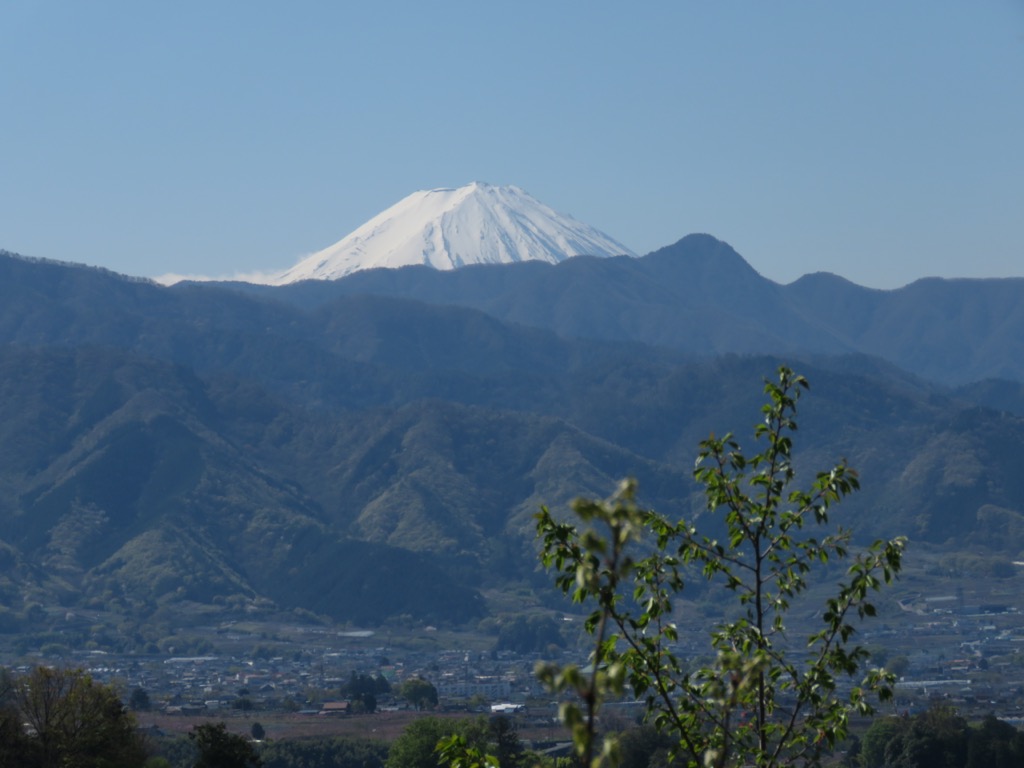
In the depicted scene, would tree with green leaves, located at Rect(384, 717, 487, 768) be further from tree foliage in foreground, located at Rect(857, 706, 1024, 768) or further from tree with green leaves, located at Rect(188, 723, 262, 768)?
tree foliage in foreground, located at Rect(857, 706, 1024, 768)

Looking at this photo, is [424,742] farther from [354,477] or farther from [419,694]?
[354,477]

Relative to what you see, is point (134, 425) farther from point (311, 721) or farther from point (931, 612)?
point (311, 721)

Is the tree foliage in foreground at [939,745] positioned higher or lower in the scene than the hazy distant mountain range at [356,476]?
lower

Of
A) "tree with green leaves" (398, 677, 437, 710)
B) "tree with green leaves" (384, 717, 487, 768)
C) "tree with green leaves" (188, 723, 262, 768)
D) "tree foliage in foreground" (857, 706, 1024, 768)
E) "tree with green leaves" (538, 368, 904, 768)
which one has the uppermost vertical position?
"tree with green leaves" (538, 368, 904, 768)

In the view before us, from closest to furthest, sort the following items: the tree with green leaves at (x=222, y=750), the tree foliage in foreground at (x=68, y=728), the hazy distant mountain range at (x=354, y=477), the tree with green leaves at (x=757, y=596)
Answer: the tree with green leaves at (x=757, y=596)
the tree foliage in foreground at (x=68, y=728)
the tree with green leaves at (x=222, y=750)
the hazy distant mountain range at (x=354, y=477)

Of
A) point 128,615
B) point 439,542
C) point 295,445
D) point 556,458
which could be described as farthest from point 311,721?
point 295,445

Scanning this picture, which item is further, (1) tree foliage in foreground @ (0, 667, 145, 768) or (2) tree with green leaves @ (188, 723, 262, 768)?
(2) tree with green leaves @ (188, 723, 262, 768)

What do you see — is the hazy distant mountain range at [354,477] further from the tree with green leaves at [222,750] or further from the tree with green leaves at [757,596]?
the tree with green leaves at [757,596]

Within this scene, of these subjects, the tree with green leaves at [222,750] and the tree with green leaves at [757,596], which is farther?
the tree with green leaves at [222,750]

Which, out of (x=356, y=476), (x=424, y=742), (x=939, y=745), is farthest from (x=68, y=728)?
(x=356, y=476)

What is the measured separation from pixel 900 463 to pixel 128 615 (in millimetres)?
70163

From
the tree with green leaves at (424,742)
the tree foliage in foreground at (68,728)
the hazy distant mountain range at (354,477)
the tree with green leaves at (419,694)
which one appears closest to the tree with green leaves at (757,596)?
the tree foliage in foreground at (68,728)

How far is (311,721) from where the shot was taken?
2645 inches

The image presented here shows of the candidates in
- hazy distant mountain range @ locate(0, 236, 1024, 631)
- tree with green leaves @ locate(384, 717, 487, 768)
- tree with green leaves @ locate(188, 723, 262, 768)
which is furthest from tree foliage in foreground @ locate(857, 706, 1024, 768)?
hazy distant mountain range @ locate(0, 236, 1024, 631)
